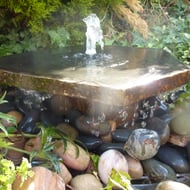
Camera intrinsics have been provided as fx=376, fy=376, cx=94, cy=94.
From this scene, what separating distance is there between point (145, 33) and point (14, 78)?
1.93 meters

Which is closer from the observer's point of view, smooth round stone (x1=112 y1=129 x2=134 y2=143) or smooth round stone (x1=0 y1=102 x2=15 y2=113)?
smooth round stone (x1=112 y1=129 x2=134 y2=143)

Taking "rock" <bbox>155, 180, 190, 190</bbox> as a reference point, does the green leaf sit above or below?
above

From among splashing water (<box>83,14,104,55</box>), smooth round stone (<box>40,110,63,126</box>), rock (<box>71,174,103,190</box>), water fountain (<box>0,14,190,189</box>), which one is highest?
splashing water (<box>83,14,104,55</box>)

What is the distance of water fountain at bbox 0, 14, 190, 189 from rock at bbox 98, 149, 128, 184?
293 millimetres

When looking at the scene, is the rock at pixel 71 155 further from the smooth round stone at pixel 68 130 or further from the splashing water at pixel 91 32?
the splashing water at pixel 91 32

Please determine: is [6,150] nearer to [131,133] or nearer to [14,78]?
[14,78]

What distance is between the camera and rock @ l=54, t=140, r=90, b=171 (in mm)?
2146

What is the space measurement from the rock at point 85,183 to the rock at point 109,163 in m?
0.06

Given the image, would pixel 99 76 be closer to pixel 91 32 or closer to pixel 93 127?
pixel 93 127

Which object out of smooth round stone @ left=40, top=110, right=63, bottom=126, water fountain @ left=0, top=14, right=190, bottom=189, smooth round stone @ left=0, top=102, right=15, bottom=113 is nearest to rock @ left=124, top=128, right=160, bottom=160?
water fountain @ left=0, top=14, right=190, bottom=189

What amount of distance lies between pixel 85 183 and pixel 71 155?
19 centimetres

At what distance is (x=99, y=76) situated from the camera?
2.20 meters

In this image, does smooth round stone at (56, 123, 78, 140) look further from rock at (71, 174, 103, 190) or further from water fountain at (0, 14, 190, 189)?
rock at (71, 174, 103, 190)

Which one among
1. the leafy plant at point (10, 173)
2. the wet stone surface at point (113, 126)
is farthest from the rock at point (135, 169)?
the leafy plant at point (10, 173)
